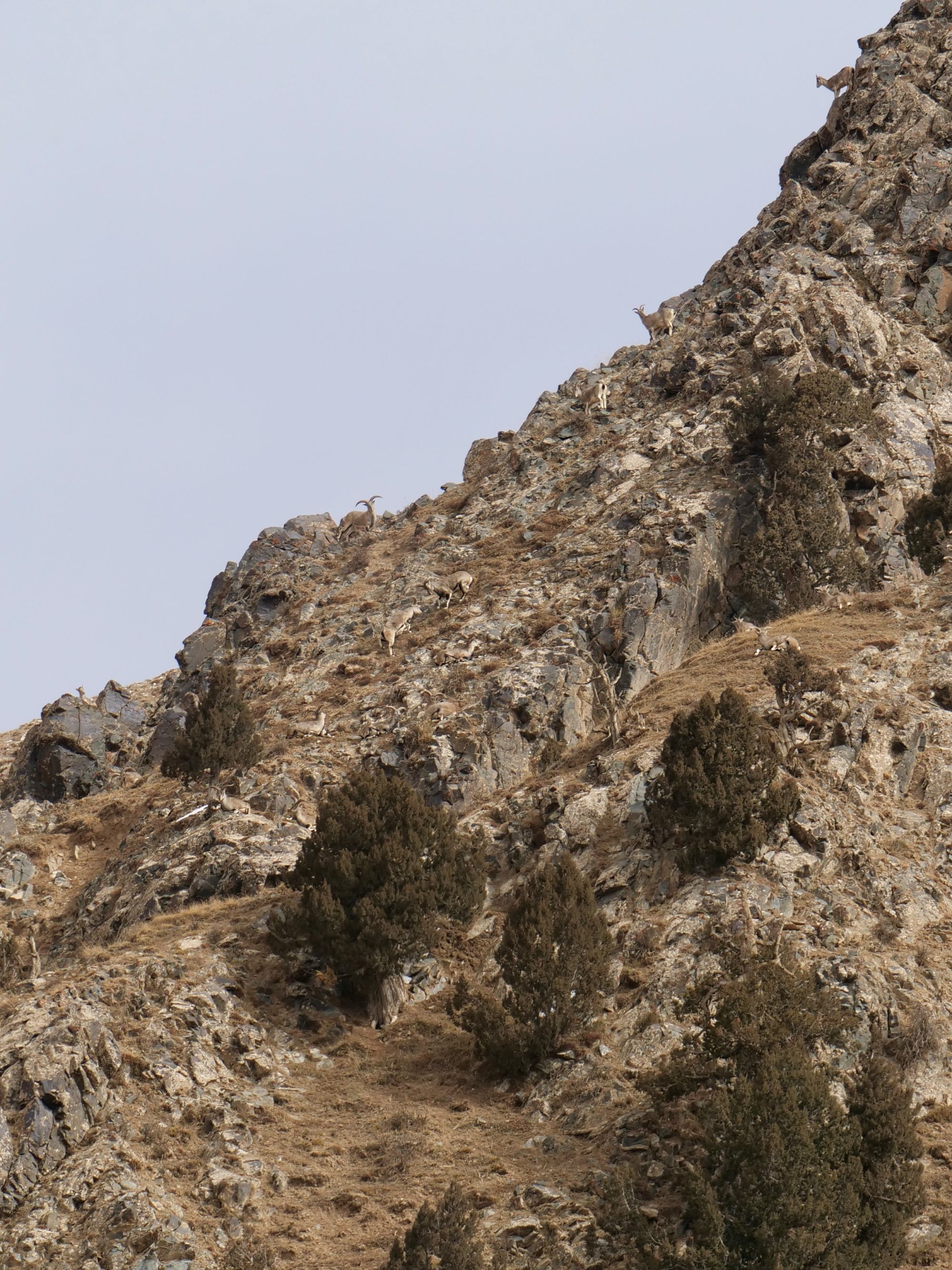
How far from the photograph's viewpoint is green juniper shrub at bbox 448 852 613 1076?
69.1 feet

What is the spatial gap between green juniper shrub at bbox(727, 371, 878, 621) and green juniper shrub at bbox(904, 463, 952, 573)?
1626 millimetres

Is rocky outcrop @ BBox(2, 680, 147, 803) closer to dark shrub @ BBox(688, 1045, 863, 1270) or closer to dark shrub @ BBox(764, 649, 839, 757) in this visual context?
dark shrub @ BBox(764, 649, 839, 757)

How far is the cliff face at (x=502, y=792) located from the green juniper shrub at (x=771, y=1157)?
3.07 feet

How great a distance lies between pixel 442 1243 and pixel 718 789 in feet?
32.5

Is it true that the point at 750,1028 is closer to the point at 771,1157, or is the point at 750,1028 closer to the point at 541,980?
the point at 771,1157

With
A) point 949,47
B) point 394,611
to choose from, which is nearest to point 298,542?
point 394,611

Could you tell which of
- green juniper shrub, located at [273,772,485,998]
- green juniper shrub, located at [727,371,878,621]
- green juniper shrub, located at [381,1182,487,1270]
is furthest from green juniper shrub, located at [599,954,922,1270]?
green juniper shrub, located at [727,371,878,621]

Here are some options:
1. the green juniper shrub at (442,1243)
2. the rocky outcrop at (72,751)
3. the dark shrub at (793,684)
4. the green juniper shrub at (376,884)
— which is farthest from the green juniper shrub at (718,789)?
the rocky outcrop at (72,751)

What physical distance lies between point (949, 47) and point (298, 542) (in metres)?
34.5

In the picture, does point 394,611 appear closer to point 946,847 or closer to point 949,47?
point 946,847

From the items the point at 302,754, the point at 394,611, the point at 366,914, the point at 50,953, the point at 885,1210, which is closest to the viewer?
the point at 885,1210

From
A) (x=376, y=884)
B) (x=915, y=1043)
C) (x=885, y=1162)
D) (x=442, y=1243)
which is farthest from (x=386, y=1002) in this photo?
(x=885, y=1162)

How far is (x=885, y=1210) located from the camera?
16812 millimetres

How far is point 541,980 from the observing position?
833 inches
